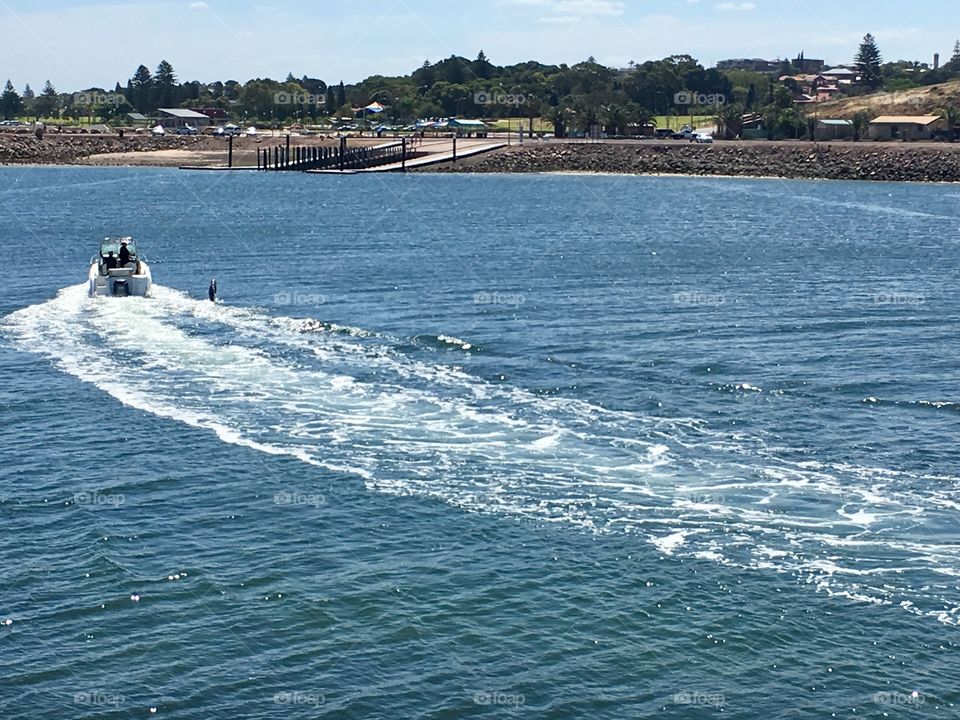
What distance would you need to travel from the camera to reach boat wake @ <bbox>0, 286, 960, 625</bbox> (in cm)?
3219

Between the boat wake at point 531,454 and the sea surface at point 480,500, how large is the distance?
0.45 ft

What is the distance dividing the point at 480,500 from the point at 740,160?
157 metres

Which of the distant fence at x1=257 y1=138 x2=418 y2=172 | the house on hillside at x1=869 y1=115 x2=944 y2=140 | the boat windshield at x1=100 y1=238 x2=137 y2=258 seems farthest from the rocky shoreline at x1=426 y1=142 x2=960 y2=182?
the boat windshield at x1=100 y1=238 x2=137 y2=258

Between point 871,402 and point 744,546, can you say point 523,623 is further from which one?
point 871,402

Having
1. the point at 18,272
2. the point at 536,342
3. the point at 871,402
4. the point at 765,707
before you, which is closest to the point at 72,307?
the point at 18,272

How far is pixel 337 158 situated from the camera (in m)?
190

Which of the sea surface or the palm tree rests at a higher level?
the palm tree

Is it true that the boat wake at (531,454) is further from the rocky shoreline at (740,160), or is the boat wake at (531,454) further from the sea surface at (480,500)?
the rocky shoreline at (740,160)

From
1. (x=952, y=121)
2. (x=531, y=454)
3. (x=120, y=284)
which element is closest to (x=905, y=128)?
(x=952, y=121)

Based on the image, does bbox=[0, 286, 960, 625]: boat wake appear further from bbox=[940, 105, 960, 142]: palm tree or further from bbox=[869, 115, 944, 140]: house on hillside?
bbox=[940, 105, 960, 142]: palm tree

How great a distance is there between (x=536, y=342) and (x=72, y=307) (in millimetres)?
23581

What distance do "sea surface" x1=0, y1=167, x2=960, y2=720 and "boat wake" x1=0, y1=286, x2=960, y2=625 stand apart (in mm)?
137

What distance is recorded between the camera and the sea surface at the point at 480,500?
2644 centimetres

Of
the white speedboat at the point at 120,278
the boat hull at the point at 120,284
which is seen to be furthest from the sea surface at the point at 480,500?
the boat hull at the point at 120,284
